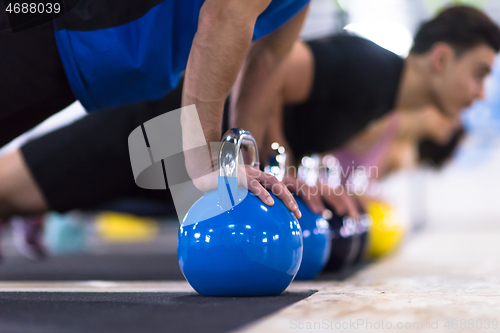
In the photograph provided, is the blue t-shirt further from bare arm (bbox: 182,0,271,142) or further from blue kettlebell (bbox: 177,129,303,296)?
blue kettlebell (bbox: 177,129,303,296)

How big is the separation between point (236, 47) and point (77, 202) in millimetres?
1235

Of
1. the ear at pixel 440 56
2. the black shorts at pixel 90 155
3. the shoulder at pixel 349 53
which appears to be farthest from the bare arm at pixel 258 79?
the ear at pixel 440 56

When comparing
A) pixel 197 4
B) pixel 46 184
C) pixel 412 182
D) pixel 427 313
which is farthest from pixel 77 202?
pixel 412 182

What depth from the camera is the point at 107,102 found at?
4.74 ft

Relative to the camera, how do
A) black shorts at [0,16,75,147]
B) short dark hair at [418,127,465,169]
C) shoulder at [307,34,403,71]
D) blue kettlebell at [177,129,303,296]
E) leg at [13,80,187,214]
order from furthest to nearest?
short dark hair at [418,127,465,169]
shoulder at [307,34,403,71]
leg at [13,80,187,214]
black shorts at [0,16,75,147]
blue kettlebell at [177,129,303,296]

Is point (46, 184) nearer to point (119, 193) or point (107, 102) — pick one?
point (119, 193)

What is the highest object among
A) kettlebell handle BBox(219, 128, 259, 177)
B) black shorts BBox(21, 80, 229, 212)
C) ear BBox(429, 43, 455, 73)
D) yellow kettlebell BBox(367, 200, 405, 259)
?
ear BBox(429, 43, 455, 73)

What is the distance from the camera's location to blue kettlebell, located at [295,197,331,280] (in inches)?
60.1

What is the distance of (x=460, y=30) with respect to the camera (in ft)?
8.07

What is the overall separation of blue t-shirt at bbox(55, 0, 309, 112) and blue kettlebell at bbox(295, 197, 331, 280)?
0.57 meters

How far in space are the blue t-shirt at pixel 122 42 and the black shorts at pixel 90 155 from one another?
0.72 meters

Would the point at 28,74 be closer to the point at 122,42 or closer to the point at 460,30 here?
the point at 122,42

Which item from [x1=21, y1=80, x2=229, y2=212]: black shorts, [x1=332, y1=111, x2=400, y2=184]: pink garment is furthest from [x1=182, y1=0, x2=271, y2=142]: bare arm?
[x1=332, y1=111, x2=400, y2=184]: pink garment

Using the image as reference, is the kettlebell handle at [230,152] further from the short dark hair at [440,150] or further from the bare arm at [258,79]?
the short dark hair at [440,150]
